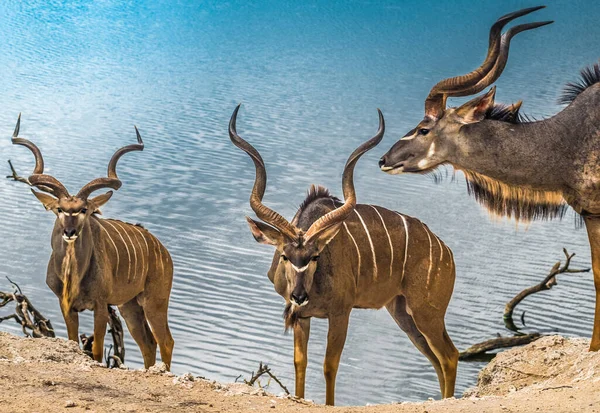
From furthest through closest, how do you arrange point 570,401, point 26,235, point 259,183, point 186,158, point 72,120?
point 72,120, point 186,158, point 26,235, point 259,183, point 570,401

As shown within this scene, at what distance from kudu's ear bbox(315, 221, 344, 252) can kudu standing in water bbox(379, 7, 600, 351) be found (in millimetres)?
292

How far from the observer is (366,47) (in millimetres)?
16797

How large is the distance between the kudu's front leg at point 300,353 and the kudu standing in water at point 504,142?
643 millimetres

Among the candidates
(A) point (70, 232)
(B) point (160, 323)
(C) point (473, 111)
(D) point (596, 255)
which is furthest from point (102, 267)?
(D) point (596, 255)

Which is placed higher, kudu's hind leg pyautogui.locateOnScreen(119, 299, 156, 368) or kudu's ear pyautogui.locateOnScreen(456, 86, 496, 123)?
kudu's ear pyautogui.locateOnScreen(456, 86, 496, 123)

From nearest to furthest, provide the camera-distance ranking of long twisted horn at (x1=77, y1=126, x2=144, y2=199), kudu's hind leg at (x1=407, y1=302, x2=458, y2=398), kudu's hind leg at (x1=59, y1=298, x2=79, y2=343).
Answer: kudu's hind leg at (x1=407, y1=302, x2=458, y2=398), kudu's hind leg at (x1=59, y1=298, x2=79, y2=343), long twisted horn at (x1=77, y1=126, x2=144, y2=199)

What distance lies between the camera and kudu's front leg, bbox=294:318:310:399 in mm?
3777

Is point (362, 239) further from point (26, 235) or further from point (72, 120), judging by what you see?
point (72, 120)

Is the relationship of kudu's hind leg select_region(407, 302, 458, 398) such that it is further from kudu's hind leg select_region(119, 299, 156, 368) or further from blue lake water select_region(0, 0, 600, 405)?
kudu's hind leg select_region(119, 299, 156, 368)

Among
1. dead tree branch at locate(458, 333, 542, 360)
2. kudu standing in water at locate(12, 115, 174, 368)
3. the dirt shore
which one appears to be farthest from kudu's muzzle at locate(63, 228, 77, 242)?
dead tree branch at locate(458, 333, 542, 360)

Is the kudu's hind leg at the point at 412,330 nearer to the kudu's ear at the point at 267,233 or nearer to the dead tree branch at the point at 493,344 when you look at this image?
the kudu's ear at the point at 267,233

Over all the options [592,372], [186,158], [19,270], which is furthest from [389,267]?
[186,158]

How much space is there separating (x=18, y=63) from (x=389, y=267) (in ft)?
36.9

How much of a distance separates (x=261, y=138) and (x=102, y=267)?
6.11 m
